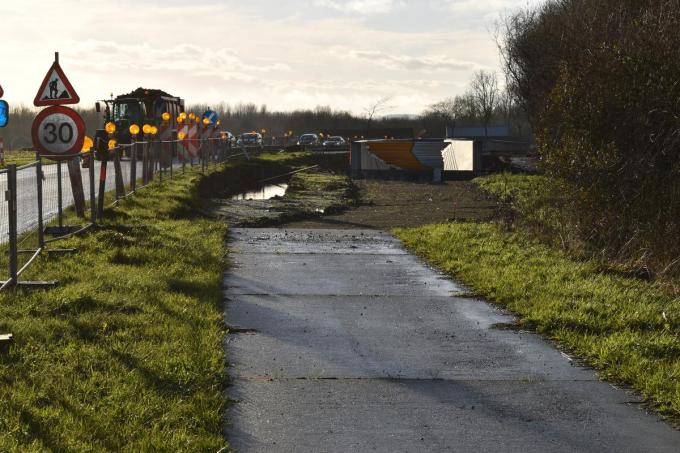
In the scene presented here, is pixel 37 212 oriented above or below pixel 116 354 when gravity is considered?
above

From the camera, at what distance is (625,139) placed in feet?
45.9

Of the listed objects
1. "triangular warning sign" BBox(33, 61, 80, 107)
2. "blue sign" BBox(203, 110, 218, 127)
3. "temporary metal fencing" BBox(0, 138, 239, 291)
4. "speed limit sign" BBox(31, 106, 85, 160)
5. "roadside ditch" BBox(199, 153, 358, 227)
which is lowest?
"roadside ditch" BBox(199, 153, 358, 227)

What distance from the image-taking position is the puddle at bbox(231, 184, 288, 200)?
31469 mm

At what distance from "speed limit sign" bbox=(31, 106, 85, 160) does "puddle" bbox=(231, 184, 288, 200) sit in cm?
1671

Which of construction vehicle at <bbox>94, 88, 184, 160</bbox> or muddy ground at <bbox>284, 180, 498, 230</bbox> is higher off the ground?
construction vehicle at <bbox>94, 88, 184, 160</bbox>

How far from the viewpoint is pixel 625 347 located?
7.84 meters

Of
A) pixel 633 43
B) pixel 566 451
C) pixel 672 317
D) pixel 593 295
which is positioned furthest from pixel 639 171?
pixel 566 451

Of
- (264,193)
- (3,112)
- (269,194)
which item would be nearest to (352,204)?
(269,194)

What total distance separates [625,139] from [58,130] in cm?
796

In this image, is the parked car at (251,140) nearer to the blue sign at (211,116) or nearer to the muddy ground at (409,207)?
the blue sign at (211,116)

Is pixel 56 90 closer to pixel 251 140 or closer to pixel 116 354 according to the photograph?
pixel 116 354

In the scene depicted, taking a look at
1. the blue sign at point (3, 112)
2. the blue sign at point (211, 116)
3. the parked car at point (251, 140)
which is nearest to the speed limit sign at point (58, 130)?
the blue sign at point (3, 112)

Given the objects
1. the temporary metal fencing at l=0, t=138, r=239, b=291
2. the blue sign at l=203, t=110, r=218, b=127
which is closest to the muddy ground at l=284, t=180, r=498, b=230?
the temporary metal fencing at l=0, t=138, r=239, b=291

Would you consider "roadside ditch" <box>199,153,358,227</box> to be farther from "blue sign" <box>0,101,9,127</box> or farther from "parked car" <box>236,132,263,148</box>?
"parked car" <box>236,132,263,148</box>
